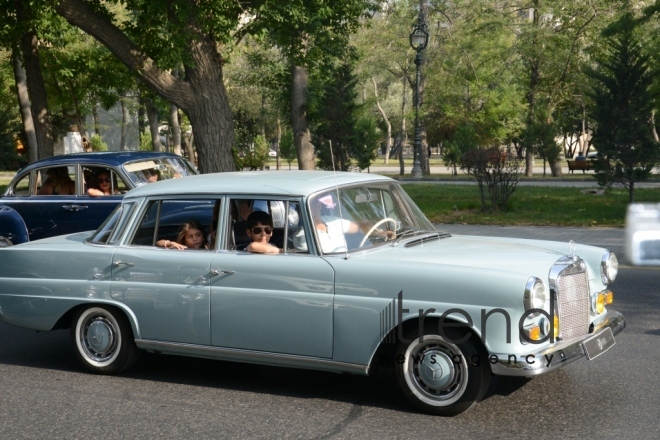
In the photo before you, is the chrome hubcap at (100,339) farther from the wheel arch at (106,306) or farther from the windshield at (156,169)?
the windshield at (156,169)

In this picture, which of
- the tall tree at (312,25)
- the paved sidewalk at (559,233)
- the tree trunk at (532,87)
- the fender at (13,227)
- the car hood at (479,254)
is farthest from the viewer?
the tree trunk at (532,87)

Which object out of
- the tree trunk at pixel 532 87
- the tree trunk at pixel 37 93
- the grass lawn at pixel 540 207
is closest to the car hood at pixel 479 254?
the grass lawn at pixel 540 207

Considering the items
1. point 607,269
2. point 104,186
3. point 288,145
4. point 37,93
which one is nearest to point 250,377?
point 607,269

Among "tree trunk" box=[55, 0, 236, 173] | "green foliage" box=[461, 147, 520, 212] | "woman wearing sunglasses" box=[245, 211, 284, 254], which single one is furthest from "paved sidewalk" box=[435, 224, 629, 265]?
"woman wearing sunglasses" box=[245, 211, 284, 254]

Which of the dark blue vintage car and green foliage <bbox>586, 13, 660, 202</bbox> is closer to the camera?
the dark blue vintage car

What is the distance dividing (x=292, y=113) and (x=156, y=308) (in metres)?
24.0

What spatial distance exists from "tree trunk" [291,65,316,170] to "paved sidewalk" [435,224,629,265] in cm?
1346

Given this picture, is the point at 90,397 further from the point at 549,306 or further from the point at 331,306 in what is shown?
the point at 549,306

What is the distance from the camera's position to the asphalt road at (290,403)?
5512mm

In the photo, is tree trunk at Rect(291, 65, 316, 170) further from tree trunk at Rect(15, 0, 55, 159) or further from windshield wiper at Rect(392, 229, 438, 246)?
windshield wiper at Rect(392, 229, 438, 246)

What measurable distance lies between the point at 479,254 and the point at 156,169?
7196 mm

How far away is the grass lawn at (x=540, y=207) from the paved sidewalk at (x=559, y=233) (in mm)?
634

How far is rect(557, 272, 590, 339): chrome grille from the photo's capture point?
18.7 feet

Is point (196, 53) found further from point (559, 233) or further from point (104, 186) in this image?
point (559, 233)
